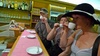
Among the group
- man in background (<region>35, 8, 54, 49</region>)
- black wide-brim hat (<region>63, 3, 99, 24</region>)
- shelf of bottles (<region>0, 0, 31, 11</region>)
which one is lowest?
man in background (<region>35, 8, 54, 49</region>)

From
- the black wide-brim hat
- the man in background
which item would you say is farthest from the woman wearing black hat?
the man in background

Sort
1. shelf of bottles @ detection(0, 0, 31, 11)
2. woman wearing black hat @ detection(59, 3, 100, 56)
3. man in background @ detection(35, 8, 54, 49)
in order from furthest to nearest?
shelf of bottles @ detection(0, 0, 31, 11)
man in background @ detection(35, 8, 54, 49)
woman wearing black hat @ detection(59, 3, 100, 56)

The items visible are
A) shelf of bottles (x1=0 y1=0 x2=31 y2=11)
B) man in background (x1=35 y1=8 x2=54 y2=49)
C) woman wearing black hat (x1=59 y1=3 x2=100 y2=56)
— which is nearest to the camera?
woman wearing black hat (x1=59 y1=3 x2=100 y2=56)

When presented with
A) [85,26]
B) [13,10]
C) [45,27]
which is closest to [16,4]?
[13,10]

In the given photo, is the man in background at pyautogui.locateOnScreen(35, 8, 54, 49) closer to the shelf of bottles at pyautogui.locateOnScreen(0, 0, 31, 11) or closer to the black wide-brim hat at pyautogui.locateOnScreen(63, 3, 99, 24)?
the black wide-brim hat at pyautogui.locateOnScreen(63, 3, 99, 24)

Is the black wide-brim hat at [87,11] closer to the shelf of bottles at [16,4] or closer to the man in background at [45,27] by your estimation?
the man in background at [45,27]

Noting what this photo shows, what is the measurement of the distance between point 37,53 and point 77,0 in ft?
18.0

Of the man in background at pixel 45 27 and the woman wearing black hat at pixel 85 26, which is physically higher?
the woman wearing black hat at pixel 85 26

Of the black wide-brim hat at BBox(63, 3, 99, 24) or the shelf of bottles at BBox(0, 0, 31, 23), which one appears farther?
the shelf of bottles at BBox(0, 0, 31, 23)

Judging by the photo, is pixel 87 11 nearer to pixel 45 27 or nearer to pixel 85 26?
pixel 85 26

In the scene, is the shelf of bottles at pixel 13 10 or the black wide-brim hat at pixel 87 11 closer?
the black wide-brim hat at pixel 87 11

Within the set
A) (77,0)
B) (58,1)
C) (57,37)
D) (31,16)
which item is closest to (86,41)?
(57,37)

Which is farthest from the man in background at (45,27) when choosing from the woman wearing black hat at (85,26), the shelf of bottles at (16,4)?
the shelf of bottles at (16,4)

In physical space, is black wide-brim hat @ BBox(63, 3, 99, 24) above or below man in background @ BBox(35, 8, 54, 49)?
above
